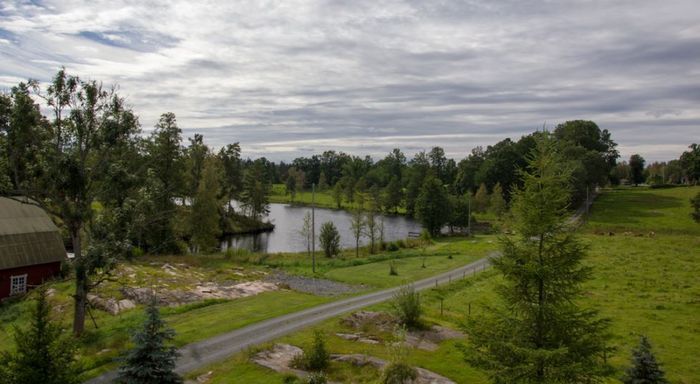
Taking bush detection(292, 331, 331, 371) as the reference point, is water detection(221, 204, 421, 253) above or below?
below

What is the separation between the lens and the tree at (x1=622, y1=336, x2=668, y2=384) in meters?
15.6

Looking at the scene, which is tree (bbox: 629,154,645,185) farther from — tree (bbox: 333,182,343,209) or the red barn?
the red barn

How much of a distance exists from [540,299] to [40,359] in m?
13.6

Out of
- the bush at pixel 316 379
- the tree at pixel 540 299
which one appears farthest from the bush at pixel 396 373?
the tree at pixel 540 299

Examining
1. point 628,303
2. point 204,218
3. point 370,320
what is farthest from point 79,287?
point 628,303

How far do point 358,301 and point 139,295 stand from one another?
49.0 feet

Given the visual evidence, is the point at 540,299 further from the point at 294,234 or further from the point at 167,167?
the point at 294,234

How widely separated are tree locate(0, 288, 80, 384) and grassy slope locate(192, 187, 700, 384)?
21.7 feet

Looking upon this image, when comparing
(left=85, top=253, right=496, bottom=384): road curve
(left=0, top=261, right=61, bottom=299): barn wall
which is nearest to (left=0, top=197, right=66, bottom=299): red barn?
(left=0, top=261, right=61, bottom=299): barn wall

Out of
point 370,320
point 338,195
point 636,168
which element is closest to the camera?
point 370,320

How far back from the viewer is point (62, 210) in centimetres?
2267

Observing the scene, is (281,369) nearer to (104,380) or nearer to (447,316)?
(104,380)

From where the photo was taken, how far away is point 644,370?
15625mm

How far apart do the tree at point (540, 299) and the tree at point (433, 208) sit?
65014 mm
